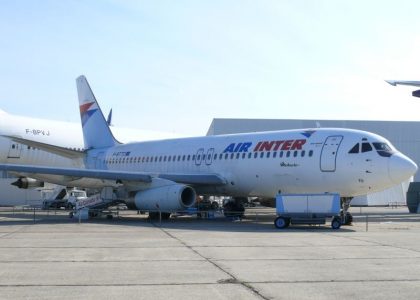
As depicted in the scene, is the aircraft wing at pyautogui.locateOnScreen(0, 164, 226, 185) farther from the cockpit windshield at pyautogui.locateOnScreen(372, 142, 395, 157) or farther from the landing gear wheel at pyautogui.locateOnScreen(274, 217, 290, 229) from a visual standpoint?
the cockpit windshield at pyautogui.locateOnScreen(372, 142, 395, 157)

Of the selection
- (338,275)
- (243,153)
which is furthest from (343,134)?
(338,275)

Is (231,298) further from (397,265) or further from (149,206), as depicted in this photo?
(149,206)

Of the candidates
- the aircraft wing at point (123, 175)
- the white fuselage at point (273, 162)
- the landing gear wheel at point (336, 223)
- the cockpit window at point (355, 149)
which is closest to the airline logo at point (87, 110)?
the white fuselage at point (273, 162)

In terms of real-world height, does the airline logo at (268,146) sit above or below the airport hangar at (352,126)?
below

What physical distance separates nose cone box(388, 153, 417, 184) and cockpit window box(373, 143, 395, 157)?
0.25 metres

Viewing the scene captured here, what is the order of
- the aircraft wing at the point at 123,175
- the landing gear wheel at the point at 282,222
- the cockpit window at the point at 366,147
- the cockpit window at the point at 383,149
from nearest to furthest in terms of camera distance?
the landing gear wheel at the point at 282,222, the cockpit window at the point at 383,149, the cockpit window at the point at 366,147, the aircraft wing at the point at 123,175

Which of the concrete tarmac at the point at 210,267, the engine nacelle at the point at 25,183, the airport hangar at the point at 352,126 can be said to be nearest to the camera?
the concrete tarmac at the point at 210,267

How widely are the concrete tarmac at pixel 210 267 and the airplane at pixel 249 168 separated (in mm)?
5123

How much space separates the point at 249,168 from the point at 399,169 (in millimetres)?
6505

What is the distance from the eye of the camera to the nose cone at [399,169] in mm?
21031

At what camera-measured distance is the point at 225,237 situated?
16578mm

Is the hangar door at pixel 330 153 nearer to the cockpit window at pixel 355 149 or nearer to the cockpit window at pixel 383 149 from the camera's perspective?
the cockpit window at pixel 355 149

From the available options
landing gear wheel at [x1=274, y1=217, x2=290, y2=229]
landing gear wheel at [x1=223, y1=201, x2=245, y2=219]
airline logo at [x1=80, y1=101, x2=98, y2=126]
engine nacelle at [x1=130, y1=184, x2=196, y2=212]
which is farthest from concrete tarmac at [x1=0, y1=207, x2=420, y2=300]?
airline logo at [x1=80, y1=101, x2=98, y2=126]

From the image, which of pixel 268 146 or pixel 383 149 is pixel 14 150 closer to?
pixel 268 146
